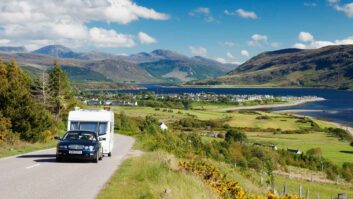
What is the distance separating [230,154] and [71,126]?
57301 millimetres

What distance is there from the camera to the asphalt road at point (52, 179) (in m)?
13.4

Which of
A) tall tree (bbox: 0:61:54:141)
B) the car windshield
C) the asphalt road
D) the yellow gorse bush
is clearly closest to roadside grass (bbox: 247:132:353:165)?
tall tree (bbox: 0:61:54:141)

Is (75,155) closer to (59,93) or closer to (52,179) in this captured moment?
(52,179)

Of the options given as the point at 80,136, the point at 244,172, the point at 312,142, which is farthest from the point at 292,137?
the point at 80,136

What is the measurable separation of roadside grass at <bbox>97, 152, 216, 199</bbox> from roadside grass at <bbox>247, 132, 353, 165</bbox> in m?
78.8

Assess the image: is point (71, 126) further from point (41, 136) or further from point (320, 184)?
point (320, 184)

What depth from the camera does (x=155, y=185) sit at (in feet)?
47.0

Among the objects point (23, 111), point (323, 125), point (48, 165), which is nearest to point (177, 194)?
point (48, 165)

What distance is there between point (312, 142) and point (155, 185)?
114383 mm

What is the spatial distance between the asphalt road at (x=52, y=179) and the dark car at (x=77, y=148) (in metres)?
0.40

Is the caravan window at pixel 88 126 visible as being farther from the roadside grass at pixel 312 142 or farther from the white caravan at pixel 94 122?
the roadside grass at pixel 312 142

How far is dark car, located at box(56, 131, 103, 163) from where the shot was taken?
22.6 metres

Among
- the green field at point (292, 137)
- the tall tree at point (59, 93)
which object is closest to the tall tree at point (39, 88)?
the tall tree at point (59, 93)

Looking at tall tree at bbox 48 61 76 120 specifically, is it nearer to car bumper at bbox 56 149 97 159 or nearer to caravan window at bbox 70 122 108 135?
caravan window at bbox 70 122 108 135
